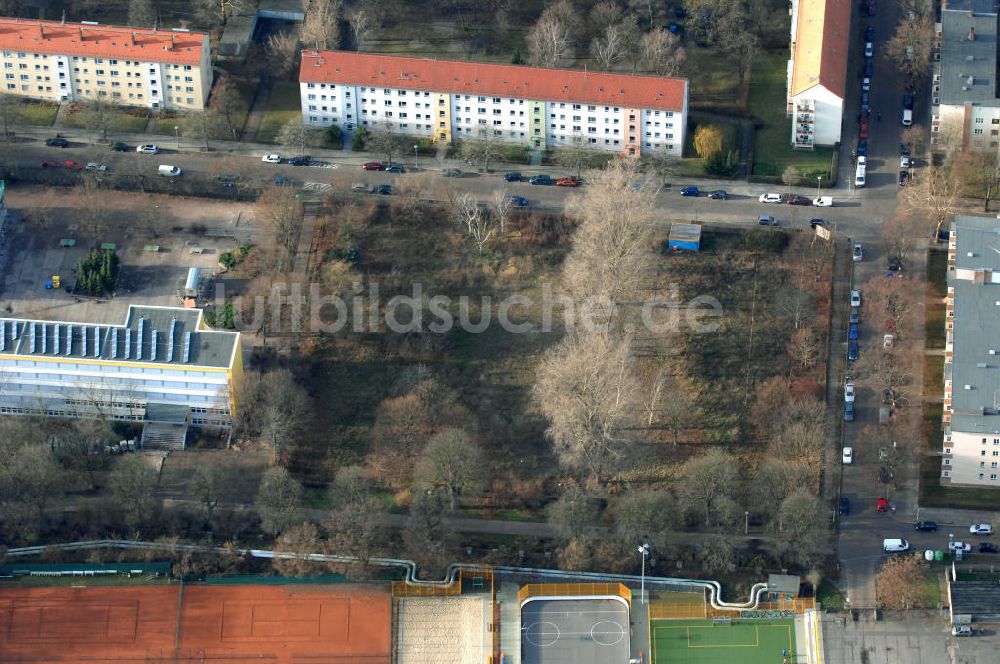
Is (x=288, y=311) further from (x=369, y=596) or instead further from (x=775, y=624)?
(x=775, y=624)

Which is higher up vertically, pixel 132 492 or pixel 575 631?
pixel 132 492

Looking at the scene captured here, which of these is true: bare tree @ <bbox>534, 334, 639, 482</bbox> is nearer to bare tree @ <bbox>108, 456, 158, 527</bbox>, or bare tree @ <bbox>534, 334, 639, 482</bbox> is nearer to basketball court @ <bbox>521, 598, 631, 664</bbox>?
basketball court @ <bbox>521, 598, 631, 664</bbox>

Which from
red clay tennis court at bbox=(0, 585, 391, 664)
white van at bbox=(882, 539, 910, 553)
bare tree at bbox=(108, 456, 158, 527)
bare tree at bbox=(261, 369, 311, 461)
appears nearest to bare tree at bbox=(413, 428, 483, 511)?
red clay tennis court at bbox=(0, 585, 391, 664)

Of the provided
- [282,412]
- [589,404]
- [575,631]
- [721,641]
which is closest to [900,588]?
[721,641]

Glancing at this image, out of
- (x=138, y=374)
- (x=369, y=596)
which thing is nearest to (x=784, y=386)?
(x=369, y=596)

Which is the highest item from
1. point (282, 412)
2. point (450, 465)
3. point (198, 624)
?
point (282, 412)

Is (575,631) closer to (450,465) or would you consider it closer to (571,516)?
(571,516)

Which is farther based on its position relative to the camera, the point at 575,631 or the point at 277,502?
the point at 277,502

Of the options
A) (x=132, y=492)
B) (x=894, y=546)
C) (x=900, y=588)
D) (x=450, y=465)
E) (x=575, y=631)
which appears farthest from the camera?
(x=450, y=465)
